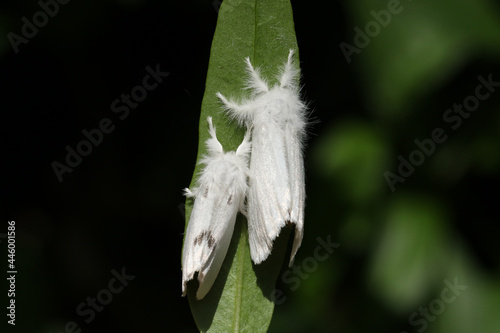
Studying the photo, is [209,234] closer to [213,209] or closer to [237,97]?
[213,209]

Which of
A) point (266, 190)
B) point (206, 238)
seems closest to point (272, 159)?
point (266, 190)

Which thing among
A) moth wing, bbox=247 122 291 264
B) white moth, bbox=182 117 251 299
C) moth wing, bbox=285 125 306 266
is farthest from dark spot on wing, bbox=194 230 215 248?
moth wing, bbox=285 125 306 266

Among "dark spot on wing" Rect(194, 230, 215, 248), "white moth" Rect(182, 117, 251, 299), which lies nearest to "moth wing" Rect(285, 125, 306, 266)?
"white moth" Rect(182, 117, 251, 299)

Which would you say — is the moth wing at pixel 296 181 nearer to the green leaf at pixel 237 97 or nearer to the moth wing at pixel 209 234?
the green leaf at pixel 237 97

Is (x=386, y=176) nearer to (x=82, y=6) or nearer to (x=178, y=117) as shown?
(x=178, y=117)

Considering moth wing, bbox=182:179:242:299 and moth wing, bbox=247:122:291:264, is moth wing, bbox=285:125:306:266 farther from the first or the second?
moth wing, bbox=182:179:242:299

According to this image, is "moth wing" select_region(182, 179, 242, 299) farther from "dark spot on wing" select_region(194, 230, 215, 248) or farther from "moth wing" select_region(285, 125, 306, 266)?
"moth wing" select_region(285, 125, 306, 266)

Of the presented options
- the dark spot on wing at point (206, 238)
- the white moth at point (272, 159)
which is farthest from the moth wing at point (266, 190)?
the dark spot on wing at point (206, 238)
